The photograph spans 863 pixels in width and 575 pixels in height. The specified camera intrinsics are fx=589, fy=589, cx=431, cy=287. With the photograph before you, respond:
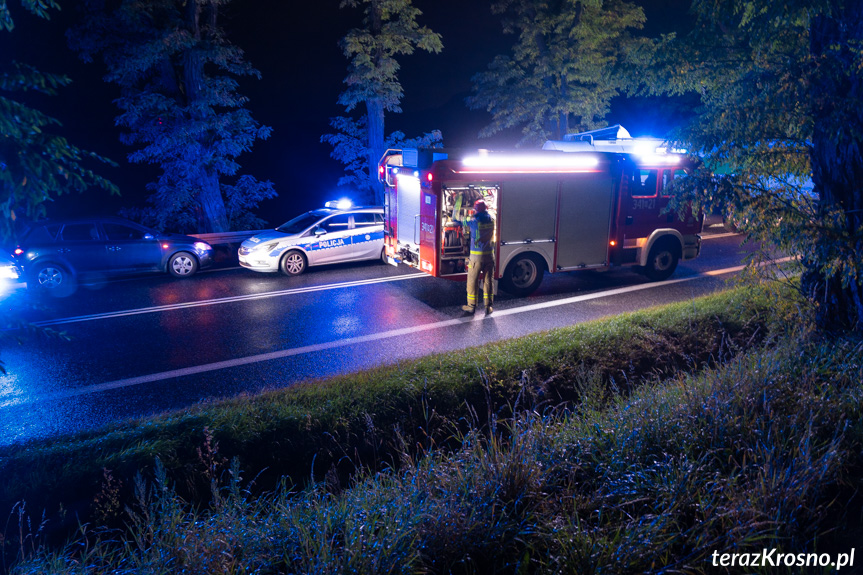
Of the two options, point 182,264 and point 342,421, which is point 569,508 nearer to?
Result: point 342,421

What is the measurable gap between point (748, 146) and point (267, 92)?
28820 mm

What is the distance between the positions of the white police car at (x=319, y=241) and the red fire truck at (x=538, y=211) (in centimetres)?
136

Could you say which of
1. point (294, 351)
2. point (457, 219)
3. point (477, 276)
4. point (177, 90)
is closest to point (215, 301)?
point (294, 351)

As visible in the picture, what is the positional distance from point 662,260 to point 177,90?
13093 millimetres

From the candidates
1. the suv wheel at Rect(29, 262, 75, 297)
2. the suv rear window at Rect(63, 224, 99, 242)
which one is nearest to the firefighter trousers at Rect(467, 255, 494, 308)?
the suv wheel at Rect(29, 262, 75, 297)

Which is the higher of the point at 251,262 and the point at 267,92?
the point at 267,92

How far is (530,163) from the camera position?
10.5m

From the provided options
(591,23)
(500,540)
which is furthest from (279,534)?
(591,23)

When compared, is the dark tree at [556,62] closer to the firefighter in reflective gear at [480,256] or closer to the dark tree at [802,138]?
the firefighter in reflective gear at [480,256]

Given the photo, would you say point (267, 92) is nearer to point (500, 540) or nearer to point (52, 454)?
point (52, 454)

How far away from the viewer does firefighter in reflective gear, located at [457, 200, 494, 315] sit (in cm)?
954

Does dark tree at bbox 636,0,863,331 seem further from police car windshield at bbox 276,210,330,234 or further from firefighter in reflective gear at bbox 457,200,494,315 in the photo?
police car windshield at bbox 276,210,330,234

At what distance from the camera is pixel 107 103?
23.5 m

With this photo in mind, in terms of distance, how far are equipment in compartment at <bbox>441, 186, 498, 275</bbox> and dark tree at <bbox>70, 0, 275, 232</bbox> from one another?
8.13 m
